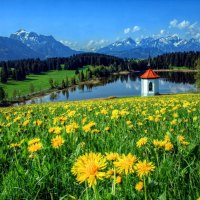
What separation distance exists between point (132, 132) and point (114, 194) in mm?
3159

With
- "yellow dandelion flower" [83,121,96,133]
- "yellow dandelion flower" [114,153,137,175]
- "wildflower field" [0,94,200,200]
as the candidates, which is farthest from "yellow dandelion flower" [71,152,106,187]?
"yellow dandelion flower" [83,121,96,133]

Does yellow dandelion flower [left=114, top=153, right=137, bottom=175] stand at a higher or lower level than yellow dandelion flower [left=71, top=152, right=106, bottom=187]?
lower

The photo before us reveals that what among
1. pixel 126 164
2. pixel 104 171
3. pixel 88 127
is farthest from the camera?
pixel 88 127

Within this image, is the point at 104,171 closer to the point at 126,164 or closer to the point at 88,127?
the point at 126,164

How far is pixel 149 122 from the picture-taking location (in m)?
6.57

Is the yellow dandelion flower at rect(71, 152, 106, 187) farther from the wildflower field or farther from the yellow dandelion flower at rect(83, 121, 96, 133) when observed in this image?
the yellow dandelion flower at rect(83, 121, 96, 133)

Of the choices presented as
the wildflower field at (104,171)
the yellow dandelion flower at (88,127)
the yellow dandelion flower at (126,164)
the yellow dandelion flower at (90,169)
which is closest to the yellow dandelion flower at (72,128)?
the wildflower field at (104,171)

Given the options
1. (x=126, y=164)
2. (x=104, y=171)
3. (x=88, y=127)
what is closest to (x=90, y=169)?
(x=126, y=164)

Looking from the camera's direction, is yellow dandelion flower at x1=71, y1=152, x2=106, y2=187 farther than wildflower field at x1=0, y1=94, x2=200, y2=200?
No

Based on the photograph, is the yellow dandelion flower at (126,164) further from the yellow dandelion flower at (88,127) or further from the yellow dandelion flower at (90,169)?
the yellow dandelion flower at (88,127)

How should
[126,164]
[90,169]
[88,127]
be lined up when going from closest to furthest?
[90,169] < [126,164] < [88,127]

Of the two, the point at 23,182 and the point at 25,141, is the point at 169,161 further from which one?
the point at 25,141

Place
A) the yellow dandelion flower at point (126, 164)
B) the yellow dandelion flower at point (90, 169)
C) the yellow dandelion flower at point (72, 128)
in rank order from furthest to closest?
1. the yellow dandelion flower at point (72, 128)
2. the yellow dandelion flower at point (126, 164)
3. the yellow dandelion flower at point (90, 169)

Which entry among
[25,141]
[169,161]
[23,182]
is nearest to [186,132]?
[169,161]
